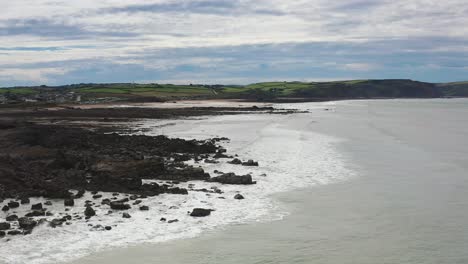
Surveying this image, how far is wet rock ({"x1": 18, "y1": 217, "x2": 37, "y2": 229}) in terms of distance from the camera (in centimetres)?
1642

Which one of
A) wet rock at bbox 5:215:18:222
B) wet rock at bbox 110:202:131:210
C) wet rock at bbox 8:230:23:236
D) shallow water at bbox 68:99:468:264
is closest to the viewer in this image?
shallow water at bbox 68:99:468:264

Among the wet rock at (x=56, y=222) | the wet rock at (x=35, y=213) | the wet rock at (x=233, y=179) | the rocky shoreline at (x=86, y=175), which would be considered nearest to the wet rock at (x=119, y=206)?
the rocky shoreline at (x=86, y=175)

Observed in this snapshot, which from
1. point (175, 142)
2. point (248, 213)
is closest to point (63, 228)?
point (248, 213)

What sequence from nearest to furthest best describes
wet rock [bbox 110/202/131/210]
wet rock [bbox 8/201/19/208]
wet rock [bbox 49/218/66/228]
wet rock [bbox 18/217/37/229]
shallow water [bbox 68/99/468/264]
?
shallow water [bbox 68/99/468/264] < wet rock [bbox 18/217/37/229] < wet rock [bbox 49/218/66/228] < wet rock [bbox 8/201/19/208] < wet rock [bbox 110/202/131/210]

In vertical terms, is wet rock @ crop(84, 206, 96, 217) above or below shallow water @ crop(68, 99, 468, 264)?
above

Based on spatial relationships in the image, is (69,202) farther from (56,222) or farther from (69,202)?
(56,222)

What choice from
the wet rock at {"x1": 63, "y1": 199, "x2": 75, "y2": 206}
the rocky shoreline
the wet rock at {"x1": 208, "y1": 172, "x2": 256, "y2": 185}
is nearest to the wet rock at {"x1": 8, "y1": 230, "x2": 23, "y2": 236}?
the rocky shoreline

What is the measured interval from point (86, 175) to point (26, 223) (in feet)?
27.8

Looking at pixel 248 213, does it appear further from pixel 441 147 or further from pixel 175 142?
pixel 441 147

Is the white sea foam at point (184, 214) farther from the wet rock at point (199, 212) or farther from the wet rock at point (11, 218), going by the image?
the wet rock at point (11, 218)

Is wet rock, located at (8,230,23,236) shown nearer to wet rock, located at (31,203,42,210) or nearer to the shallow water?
wet rock, located at (31,203,42,210)

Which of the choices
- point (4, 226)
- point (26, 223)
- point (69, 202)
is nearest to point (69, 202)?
point (69, 202)

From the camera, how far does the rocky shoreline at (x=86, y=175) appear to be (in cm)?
1845

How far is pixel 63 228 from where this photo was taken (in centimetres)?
1677
